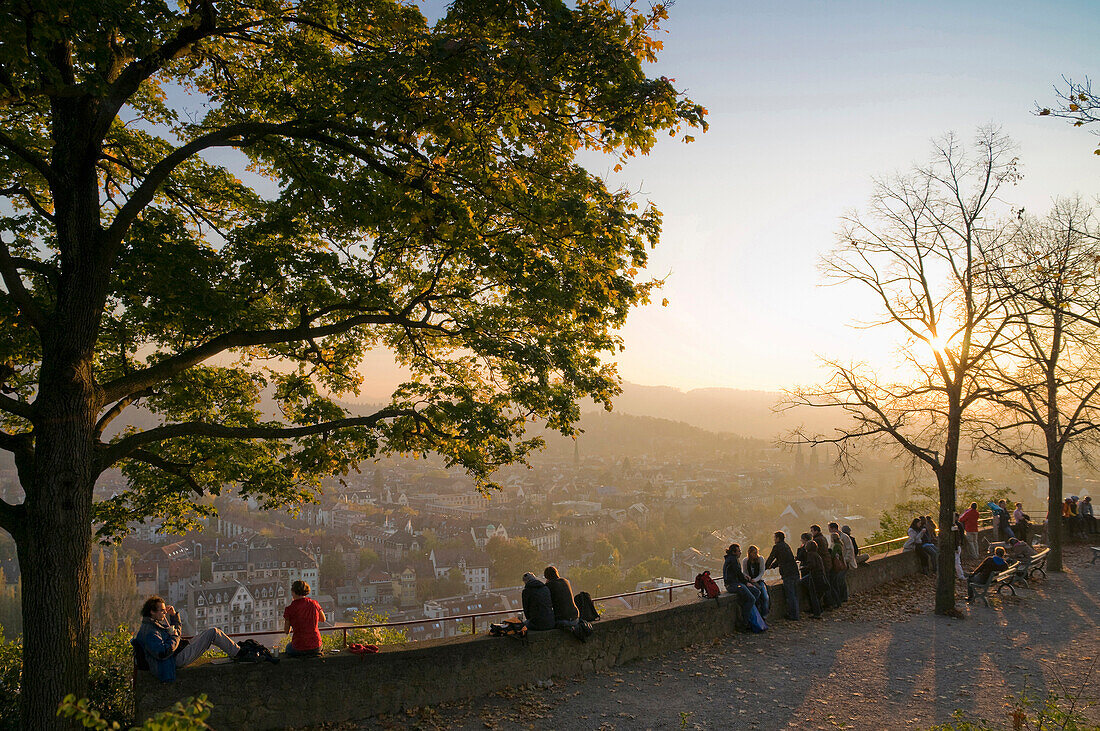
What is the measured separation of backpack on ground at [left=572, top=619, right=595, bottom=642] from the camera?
7652mm

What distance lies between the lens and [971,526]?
49.1 ft

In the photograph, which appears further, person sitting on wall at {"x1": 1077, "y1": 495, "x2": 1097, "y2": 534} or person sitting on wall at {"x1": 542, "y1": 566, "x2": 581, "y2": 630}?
person sitting on wall at {"x1": 1077, "y1": 495, "x2": 1097, "y2": 534}

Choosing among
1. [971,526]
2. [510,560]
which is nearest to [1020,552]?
[971,526]

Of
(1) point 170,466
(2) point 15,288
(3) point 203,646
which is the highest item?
(2) point 15,288

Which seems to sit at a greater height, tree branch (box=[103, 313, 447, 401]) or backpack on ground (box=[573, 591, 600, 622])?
tree branch (box=[103, 313, 447, 401])

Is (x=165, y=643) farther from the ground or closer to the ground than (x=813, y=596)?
farther from the ground

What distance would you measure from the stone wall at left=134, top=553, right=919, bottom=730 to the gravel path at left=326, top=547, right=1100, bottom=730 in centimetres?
17

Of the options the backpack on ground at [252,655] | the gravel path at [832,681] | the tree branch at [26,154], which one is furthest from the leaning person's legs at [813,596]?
the tree branch at [26,154]

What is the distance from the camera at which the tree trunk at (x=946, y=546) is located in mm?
10648

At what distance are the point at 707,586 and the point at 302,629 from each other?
6.00m

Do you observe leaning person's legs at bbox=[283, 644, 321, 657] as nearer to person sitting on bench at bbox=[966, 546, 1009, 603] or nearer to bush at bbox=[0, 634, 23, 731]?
bush at bbox=[0, 634, 23, 731]

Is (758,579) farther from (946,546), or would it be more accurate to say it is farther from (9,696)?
(9,696)

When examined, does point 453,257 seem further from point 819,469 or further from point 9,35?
point 819,469

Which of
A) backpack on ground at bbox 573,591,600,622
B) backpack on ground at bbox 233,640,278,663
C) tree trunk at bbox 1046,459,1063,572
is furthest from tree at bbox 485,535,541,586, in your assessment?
backpack on ground at bbox 233,640,278,663
